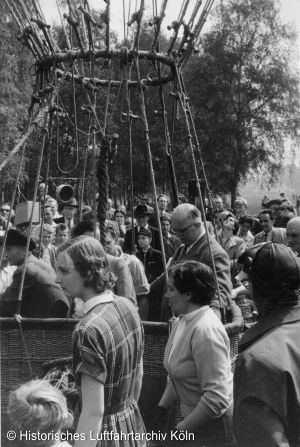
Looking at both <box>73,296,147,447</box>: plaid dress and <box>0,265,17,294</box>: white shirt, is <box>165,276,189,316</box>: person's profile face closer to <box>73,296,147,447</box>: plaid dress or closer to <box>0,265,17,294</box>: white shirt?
<box>73,296,147,447</box>: plaid dress

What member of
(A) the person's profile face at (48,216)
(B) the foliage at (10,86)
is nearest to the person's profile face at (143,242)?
(A) the person's profile face at (48,216)

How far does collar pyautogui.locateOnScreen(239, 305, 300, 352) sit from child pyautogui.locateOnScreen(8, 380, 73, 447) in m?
0.66

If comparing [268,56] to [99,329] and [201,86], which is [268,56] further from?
[99,329]

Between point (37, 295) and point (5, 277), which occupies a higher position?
point (5, 277)

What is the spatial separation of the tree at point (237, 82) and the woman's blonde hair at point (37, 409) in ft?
103

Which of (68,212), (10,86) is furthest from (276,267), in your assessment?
(10,86)

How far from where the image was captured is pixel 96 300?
8.45 feet

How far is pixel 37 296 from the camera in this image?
463cm

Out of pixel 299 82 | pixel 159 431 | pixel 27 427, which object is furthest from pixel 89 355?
pixel 299 82

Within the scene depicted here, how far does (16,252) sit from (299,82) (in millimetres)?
30041

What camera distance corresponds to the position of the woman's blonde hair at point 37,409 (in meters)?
2.18

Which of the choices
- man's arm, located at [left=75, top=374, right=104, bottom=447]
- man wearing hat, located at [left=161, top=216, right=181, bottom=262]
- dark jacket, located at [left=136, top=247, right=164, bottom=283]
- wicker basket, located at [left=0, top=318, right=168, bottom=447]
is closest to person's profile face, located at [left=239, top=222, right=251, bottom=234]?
man wearing hat, located at [left=161, top=216, right=181, bottom=262]

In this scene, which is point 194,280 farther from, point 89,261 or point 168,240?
point 168,240

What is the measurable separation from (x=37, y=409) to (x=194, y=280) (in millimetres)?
1138
